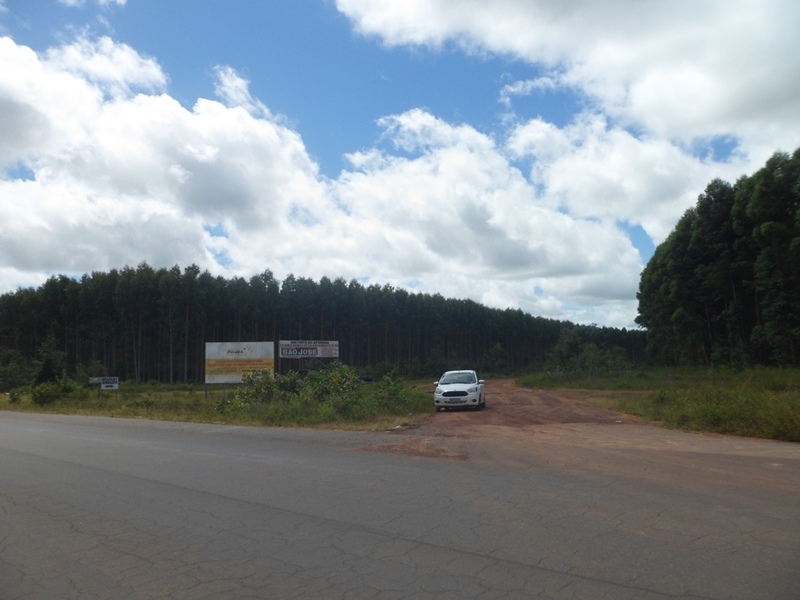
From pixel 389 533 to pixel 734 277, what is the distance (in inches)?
2115

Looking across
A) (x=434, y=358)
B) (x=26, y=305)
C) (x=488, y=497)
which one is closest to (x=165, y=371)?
(x=26, y=305)

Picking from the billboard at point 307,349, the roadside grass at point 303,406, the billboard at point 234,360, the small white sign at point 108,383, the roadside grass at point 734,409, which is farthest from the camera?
the billboard at point 307,349

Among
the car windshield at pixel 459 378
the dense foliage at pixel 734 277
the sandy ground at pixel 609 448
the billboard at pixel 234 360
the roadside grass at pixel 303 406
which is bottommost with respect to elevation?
the sandy ground at pixel 609 448

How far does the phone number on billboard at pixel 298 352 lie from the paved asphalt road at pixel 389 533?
29659mm

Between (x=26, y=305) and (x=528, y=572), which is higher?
(x=26, y=305)

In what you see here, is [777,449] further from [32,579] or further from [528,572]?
[32,579]

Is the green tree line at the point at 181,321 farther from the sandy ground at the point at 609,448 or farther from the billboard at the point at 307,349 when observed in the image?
the sandy ground at the point at 609,448

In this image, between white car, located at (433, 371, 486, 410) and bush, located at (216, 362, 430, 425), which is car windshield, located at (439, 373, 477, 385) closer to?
white car, located at (433, 371, 486, 410)

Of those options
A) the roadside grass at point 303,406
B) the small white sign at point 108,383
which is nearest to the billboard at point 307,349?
the roadside grass at point 303,406

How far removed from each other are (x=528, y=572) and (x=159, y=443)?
527 inches

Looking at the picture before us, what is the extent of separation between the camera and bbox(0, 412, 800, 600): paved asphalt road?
5.84 meters

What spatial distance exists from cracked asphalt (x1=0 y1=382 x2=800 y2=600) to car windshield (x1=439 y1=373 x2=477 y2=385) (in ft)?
46.0

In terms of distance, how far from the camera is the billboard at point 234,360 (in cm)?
3781

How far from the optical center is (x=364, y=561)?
6.47 metres
